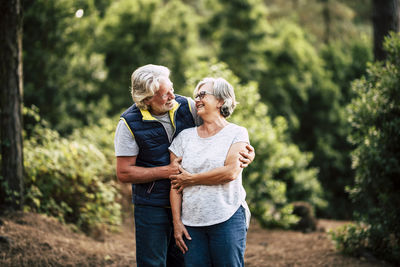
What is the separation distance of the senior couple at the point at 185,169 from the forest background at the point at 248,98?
245 centimetres

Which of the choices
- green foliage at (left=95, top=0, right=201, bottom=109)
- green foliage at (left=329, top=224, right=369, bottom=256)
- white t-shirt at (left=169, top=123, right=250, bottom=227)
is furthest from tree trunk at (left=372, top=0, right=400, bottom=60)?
green foliage at (left=95, top=0, right=201, bottom=109)

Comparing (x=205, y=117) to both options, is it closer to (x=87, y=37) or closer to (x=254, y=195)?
(x=254, y=195)

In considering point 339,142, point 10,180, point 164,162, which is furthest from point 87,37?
point 339,142

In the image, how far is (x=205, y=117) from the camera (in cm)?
293

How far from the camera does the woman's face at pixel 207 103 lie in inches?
114

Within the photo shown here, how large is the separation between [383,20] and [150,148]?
5.80 meters

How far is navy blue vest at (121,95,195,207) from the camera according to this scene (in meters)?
2.95

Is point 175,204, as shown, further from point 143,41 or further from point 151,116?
point 143,41

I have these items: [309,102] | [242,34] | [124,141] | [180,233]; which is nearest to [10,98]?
[124,141]

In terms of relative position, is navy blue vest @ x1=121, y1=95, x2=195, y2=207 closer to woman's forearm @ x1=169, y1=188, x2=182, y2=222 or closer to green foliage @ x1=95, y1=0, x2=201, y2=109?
woman's forearm @ x1=169, y1=188, x2=182, y2=222

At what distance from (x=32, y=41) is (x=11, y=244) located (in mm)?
6568

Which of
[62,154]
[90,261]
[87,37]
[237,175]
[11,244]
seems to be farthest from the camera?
[87,37]

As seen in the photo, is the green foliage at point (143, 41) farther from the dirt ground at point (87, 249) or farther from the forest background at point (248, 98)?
the dirt ground at point (87, 249)

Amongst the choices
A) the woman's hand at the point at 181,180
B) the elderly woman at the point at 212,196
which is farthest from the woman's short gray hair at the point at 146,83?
the woman's hand at the point at 181,180
